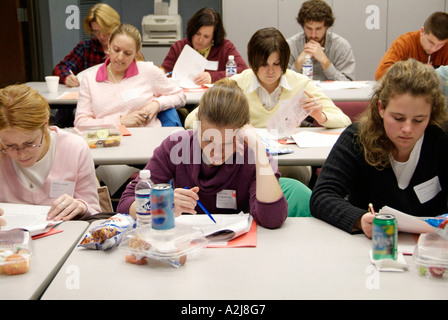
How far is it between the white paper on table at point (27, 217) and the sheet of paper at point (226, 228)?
1.50ft

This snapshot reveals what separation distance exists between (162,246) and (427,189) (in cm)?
100

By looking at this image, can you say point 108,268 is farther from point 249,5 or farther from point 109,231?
point 249,5

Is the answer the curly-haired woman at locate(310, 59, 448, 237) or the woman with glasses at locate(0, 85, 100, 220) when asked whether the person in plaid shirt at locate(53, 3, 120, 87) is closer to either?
the woman with glasses at locate(0, 85, 100, 220)

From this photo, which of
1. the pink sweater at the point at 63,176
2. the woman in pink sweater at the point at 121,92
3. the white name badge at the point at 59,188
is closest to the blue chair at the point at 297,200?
the pink sweater at the point at 63,176

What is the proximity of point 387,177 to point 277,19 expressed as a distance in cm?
481

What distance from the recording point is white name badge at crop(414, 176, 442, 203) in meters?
1.87

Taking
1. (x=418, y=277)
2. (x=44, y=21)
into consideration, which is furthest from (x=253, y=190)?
(x=44, y=21)

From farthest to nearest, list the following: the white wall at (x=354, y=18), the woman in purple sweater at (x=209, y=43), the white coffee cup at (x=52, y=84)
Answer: the white wall at (x=354, y=18)
the woman in purple sweater at (x=209, y=43)
the white coffee cup at (x=52, y=84)

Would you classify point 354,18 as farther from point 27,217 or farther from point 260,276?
point 260,276

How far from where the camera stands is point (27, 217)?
1817 mm

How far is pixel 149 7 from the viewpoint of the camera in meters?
6.47

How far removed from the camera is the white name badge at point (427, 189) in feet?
6.12

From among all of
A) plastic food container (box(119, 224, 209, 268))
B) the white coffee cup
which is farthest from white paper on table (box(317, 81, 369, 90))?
plastic food container (box(119, 224, 209, 268))
